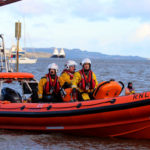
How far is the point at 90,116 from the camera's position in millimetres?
6406

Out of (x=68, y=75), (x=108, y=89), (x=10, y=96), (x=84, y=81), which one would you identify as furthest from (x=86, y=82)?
(x=10, y=96)

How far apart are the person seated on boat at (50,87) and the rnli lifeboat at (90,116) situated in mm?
457

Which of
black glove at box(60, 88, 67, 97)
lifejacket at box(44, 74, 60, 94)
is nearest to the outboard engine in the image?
lifejacket at box(44, 74, 60, 94)

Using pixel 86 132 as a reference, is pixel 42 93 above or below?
above

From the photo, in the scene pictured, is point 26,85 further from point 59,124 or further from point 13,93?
point 59,124

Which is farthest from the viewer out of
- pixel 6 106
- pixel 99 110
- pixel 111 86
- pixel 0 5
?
pixel 0 5

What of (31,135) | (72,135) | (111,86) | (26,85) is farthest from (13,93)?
(111,86)

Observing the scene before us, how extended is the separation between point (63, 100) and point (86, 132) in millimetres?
840

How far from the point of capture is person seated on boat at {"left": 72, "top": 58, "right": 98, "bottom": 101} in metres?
6.95

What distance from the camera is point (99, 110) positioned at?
6273mm

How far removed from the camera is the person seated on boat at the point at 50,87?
285 inches

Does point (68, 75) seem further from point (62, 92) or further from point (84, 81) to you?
point (84, 81)

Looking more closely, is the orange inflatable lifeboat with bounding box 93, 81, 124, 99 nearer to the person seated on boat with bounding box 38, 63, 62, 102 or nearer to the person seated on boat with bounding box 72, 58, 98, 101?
the person seated on boat with bounding box 72, 58, 98, 101

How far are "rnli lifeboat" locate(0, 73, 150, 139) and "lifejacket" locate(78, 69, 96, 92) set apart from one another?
0.54m
